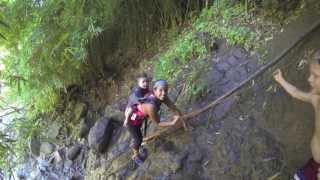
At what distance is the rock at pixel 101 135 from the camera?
523 centimetres

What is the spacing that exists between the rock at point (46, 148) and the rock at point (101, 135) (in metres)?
1.05

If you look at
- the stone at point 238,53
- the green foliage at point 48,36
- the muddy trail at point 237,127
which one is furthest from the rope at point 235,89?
the green foliage at point 48,36

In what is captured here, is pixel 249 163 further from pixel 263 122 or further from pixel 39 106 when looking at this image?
pixel 39 106

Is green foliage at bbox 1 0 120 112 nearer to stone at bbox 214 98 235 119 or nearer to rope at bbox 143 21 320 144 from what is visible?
rope at bbox 143 21 320 144

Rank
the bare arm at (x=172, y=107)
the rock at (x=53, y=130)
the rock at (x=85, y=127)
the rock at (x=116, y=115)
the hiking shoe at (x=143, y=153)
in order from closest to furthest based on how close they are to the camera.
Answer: the bare arm at (x=172, y=107) < the hiking shoe at (x=143, y=153) < the rock at (x=116, y=115) < the rock at (x=85, y=127) < the rock at (x=53, y=130)

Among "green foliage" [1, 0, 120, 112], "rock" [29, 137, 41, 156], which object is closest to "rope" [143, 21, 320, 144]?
"green foliage" [1, 0, 120, 112]

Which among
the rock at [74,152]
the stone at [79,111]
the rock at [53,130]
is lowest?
the rock at [74,152]

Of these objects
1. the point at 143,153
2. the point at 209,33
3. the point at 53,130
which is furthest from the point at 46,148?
the point at 209,33

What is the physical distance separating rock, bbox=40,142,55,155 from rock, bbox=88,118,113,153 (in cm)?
105

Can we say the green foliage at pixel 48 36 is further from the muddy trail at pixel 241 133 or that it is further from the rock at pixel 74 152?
the muddy trail at pixel 241 133

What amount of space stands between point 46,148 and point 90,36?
5.43 feet

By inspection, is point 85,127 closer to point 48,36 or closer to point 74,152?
point 74,152

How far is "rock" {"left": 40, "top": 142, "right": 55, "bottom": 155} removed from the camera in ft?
20.5

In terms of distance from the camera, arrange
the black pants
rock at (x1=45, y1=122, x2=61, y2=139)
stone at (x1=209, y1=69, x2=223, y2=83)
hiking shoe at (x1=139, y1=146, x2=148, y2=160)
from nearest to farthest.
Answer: the black pants < hiking shoe at (x1=139, y1=146, x2=148, y2=160) < stone at (x1=209, y1=69, x2=223, y2=83) < rock at (x1=45, y1=122, x2=61, y2=139)
